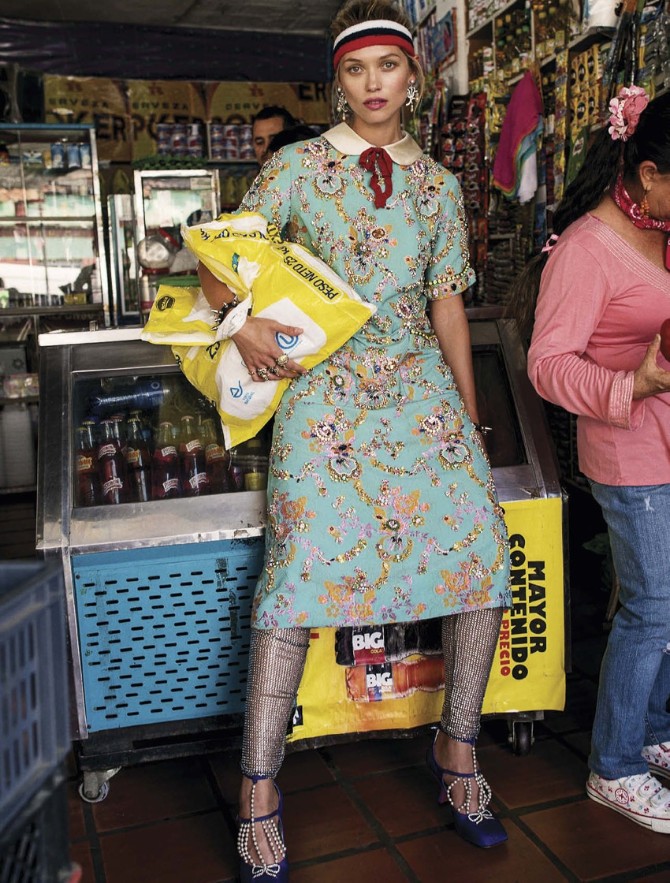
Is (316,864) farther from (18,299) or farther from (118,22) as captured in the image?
(118,22)

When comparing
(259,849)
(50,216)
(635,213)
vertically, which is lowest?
(259,849)

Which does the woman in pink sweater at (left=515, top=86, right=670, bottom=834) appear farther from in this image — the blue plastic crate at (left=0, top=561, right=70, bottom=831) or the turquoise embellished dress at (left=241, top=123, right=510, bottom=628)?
the blue plastic crate at (left=0, top=561, right=70, bottom=831)

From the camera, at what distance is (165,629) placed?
2164 mm

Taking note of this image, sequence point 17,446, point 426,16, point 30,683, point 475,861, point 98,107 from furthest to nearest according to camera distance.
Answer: point 98,107 < point 17,446 < point 426,16 < point 475,861 < point 30,683

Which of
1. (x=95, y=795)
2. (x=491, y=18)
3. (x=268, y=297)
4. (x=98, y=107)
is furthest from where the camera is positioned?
(x=98, y=107)

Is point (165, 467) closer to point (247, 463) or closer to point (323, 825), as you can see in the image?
point (247, 463)

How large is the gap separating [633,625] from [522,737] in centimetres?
53

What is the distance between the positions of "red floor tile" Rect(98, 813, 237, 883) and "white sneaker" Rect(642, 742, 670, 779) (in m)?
1.04

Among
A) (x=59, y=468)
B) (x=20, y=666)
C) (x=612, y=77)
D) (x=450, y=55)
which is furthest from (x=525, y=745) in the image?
(x=450, y=55)

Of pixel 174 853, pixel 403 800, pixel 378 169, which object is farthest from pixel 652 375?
pixel 174 853

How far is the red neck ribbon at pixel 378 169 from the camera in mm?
1938

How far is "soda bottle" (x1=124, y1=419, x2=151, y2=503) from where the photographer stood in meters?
2.25

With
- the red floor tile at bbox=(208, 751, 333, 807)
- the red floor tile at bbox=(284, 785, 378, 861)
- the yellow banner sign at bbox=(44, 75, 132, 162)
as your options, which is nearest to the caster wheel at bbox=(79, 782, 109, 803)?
the red floor tile at bbox=(208, 751, 333, 807)

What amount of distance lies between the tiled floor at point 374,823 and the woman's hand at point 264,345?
1075mm
